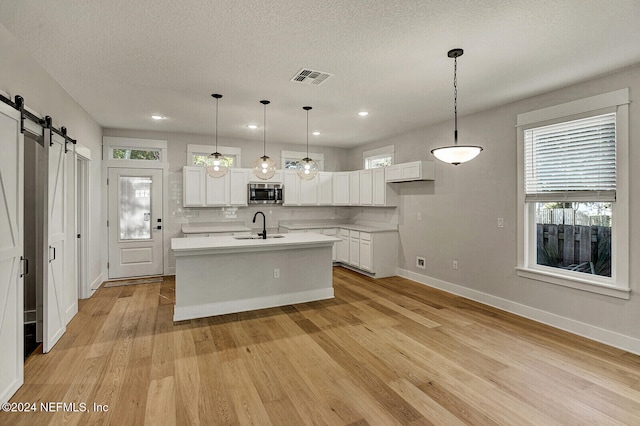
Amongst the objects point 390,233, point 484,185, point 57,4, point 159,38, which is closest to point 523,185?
point 484,185

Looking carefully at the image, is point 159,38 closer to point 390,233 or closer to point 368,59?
point 368,59

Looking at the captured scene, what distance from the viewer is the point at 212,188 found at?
613 centimetres

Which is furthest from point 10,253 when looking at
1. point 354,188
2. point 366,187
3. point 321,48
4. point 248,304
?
point 354,188

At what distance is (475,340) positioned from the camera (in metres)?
3.32

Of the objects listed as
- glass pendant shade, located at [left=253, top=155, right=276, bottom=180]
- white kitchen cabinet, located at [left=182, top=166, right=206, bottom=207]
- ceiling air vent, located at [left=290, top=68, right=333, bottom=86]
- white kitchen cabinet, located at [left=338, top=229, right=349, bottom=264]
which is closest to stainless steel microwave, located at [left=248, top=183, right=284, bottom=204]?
white kitchen cabinet, located at [left=182, top=166, right=206, bottom=207]

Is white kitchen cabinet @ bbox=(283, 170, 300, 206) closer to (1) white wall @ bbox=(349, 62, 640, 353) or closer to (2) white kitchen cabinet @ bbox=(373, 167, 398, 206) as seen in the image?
(2) white kitchen cabinet @ bbox=(373, 167, 398, 206)

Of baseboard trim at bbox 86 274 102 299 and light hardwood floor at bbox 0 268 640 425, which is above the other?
baseboard trim at bbox 86 274 102 299

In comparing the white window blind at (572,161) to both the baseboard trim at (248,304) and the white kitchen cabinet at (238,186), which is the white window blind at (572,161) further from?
the white kitchen cabinet at (238,186)

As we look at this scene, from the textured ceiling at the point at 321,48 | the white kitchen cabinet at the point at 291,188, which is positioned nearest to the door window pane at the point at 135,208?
the textured ceiling at the point at 321,48

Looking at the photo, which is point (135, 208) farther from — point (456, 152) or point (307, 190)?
point (456, 152)

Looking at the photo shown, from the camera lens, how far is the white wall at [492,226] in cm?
317

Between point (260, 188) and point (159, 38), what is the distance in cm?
397

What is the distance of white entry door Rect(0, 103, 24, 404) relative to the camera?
225 cm

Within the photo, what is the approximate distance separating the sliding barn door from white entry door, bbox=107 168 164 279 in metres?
2.32
